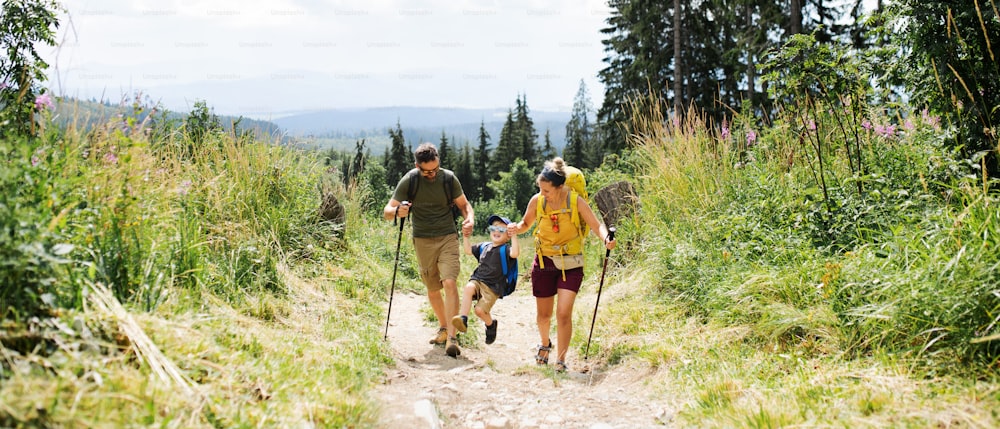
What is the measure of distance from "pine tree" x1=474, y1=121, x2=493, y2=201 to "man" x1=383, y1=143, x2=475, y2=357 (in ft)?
245

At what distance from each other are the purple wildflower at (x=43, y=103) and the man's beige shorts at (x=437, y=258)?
10.6 ft

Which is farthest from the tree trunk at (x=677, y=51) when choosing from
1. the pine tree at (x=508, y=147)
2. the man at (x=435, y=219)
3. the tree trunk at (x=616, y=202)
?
the pine tree at (x=508, y=147)

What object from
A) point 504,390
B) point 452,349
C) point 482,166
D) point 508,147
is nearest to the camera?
point 504,390

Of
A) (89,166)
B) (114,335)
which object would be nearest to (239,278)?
(89,166)

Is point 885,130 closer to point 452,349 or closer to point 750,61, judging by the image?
point 452,349

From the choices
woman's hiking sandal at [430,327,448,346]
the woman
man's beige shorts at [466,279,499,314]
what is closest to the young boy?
man's beige shorts at [466,279,499,314]

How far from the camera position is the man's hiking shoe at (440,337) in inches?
247

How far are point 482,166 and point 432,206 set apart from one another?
260 feet

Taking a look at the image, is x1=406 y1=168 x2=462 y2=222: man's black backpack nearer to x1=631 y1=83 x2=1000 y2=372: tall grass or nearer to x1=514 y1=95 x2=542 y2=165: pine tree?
x1=631 y1=83 x2=1000 y2=372: tall grass

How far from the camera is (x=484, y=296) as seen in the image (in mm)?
5969

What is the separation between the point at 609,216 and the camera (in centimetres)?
1009

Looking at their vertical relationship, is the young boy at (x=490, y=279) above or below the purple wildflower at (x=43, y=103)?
below

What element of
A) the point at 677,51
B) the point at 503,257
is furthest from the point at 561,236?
the point at 677,51

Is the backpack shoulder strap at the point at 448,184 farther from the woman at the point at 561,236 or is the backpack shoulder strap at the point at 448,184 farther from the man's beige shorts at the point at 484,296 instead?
the woman at the point at 561,236
